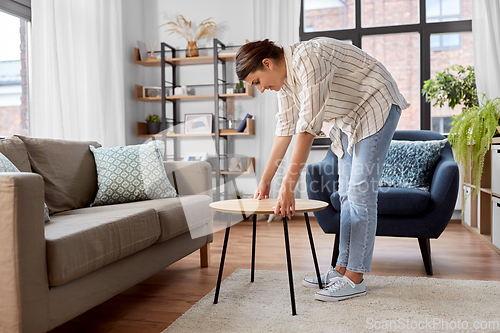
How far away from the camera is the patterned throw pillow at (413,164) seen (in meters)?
2.30

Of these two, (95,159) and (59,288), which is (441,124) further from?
(59,288)

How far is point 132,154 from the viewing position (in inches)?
86.7

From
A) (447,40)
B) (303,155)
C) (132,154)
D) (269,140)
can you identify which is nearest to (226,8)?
(269,140)

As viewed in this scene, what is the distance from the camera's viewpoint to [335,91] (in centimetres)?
167

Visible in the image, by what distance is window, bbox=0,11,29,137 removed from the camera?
297 centimetres

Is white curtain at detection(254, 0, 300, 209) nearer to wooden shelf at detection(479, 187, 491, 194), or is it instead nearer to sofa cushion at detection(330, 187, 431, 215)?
wooden shelf at detection(479, 187, 491, 194)

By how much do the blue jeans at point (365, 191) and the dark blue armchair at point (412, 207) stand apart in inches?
14.2

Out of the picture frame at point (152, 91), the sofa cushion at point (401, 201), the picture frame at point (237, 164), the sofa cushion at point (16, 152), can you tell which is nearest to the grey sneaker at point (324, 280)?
the sofa cushion at point (401, 201)

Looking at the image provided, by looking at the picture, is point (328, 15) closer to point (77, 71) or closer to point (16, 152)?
point (77, 71)

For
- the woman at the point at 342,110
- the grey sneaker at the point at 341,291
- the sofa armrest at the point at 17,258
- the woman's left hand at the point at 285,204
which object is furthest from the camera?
the grey sneaker at the point at 341,291

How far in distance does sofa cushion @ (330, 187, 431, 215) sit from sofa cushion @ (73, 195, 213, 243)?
672 mm

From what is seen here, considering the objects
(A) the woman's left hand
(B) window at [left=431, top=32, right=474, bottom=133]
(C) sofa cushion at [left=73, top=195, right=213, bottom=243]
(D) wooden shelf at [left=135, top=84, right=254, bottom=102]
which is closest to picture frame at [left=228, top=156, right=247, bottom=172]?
(D) wooden shelf at [left=135, top=84, right=254, bottom=102]

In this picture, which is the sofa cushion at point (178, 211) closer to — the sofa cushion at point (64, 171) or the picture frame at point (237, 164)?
the sofa cushion at point (64, 171)

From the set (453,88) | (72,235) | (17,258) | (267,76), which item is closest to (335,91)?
(267,76)
